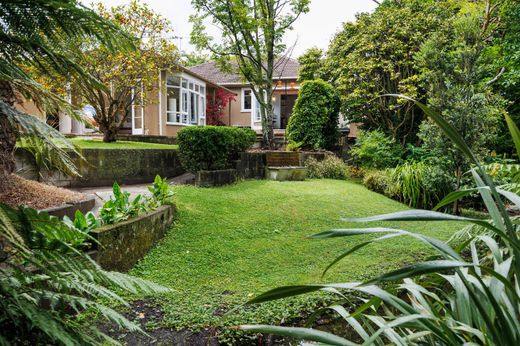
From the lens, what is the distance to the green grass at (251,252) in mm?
3398

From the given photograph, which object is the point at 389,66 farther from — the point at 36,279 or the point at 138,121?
the point at 36,279

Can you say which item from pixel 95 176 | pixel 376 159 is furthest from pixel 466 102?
pixel 95 176

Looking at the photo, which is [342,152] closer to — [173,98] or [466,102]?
[466,102]

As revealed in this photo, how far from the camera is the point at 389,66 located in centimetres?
1161

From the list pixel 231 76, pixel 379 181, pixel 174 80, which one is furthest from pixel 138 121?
pixel 379 181

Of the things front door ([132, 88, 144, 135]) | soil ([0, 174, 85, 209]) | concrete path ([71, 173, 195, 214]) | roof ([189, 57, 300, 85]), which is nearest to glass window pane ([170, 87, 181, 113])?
front door ([132, 88, 144, 135])

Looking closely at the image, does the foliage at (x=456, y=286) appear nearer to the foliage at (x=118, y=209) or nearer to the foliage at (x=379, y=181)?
the foliage at (x=118, y=209)

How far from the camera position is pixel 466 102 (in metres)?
7.42

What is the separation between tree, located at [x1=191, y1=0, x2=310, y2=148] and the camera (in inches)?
419

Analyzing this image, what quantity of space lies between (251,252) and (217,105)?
56.1 ft

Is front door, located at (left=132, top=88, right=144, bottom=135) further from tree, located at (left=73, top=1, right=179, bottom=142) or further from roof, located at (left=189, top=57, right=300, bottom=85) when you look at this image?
roof, located at (left=189, top=57, right=300, bottom=85)

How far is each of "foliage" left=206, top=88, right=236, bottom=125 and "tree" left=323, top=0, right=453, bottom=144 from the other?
9.39 meters

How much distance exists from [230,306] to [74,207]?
251 centimetres

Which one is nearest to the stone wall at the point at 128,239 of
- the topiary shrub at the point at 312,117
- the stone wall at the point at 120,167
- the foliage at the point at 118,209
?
the foliage at the point at 118,209
